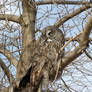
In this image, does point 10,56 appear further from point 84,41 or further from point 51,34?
point 84,41

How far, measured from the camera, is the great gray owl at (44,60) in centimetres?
362

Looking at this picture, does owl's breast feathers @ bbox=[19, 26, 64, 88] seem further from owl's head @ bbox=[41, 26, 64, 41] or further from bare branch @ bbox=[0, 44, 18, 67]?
bare branch @ bbox=[0, 44, 18, 67]

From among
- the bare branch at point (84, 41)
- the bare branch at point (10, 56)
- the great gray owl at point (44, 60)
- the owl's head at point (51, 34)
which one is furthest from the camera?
the owl's head at point (51, 34)

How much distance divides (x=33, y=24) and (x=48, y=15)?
42 centimetres

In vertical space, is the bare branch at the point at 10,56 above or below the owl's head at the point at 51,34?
below

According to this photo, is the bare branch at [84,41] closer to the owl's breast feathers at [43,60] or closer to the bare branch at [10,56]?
the owl's breast feathers at [43,60]

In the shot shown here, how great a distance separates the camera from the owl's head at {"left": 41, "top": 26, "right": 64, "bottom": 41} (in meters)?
4.73

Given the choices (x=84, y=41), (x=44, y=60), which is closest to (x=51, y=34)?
(x=44, y=60)

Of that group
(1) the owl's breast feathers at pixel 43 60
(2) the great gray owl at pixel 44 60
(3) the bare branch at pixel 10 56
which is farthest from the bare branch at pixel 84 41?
(3) the bare branch at pixel 10 56

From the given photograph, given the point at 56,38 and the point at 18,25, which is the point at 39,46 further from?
the point at 18,25

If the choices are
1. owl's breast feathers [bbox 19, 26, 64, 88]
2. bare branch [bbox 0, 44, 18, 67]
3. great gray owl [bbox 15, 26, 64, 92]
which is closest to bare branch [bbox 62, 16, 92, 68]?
great gray owl [bbox 15, 26, 64, 92]

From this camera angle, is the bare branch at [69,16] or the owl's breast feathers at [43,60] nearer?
the owl's breast feathers at [43,60]

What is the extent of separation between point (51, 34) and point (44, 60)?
100 cm

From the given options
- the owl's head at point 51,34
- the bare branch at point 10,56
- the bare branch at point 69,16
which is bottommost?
the bare branch at point 10,56
